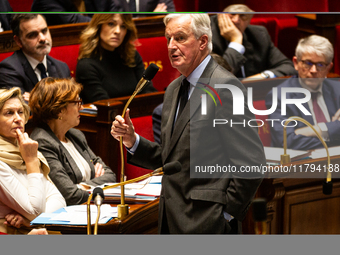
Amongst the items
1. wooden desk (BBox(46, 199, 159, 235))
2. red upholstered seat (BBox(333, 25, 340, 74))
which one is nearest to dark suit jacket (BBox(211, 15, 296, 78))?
red upholstered seat (BBox(333, 25, 340, 74))

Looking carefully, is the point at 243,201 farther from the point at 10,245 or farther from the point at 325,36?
the point at 325,36

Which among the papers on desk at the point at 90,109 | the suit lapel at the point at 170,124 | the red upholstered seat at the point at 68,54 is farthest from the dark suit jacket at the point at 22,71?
the suit lapel at the point at 170,124

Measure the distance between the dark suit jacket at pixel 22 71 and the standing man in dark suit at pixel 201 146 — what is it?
1.59ft

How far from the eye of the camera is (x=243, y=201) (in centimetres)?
132

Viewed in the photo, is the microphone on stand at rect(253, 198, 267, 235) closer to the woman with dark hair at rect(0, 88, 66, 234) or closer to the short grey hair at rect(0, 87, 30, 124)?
the woman with dark hair at rect(0, 88, 66, 234)

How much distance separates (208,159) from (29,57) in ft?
2.67

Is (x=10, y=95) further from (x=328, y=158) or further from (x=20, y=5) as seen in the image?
(x=328, y=158)

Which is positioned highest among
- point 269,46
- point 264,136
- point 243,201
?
point 269,46

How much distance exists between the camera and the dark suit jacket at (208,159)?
4.37 feet

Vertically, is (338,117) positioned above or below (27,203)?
above

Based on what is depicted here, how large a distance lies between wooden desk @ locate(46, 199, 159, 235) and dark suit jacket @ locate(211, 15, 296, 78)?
693 millimetres

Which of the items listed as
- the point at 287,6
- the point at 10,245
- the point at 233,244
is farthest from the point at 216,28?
the point at 10,245

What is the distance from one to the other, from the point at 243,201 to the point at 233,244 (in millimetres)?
113

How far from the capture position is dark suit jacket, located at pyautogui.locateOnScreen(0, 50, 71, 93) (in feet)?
5.46
